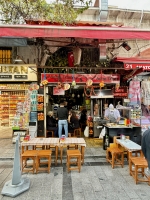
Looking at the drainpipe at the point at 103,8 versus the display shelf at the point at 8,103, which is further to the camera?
the display shelf at the point at 8,103

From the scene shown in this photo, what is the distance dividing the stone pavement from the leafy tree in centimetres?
717

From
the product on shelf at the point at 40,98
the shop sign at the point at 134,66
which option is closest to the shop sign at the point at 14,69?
the product on shelf at the point at 40,98

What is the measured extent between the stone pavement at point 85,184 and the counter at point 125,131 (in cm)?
157

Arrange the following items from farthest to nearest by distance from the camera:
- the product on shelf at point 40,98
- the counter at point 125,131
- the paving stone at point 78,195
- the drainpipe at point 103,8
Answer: the drainpipe at point 103,8 < the product on shelf at point 40,98 < the counter at point 125,131 < the paving stone at point 78,195

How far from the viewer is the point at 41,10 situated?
33.0 ft

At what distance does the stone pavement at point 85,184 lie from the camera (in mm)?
4266

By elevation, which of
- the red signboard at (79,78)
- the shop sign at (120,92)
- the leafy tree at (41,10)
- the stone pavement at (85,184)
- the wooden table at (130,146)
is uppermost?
the leafy tree at (41,10)

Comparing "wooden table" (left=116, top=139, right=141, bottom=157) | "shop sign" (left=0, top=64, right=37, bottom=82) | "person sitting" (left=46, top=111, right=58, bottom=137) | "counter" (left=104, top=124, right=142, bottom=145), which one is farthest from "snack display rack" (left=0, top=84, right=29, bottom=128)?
"wooden table" (left=116, top=139, right=141, bottom=157)

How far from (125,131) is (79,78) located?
3566 millimetres

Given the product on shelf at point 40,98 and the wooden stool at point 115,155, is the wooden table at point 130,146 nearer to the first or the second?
the wooden stool at point 115,155

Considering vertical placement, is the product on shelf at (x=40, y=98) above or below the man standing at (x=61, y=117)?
above

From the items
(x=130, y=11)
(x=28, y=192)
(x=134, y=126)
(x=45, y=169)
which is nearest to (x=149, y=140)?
(x=28, y=192)

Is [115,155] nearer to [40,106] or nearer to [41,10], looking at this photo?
[40,106]

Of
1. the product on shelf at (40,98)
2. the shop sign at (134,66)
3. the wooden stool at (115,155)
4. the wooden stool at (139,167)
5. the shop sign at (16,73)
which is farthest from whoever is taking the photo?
the shop sign at (16,73)
